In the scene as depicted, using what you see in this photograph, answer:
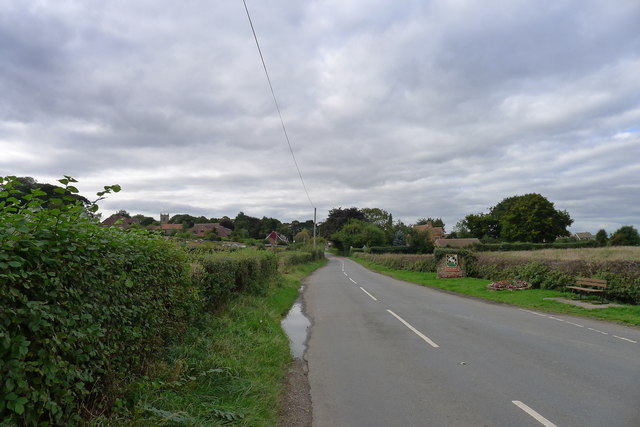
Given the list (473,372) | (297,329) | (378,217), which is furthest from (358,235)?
(473,372)

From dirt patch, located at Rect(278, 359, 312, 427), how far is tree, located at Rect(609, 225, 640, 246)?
69930 mm

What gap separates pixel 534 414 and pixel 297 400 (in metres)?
2.96

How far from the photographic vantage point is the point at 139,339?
15.0ft

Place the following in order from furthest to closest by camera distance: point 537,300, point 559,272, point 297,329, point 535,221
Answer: point 535,221 < point 559,272 < point 537,300 < point 297,329

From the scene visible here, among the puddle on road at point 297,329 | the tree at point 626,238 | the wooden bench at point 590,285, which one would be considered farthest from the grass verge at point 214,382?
the tree at point 626,238

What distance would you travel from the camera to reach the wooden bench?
605 inches

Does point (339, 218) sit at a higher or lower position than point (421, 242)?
higher

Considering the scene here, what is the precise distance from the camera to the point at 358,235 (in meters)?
94.9

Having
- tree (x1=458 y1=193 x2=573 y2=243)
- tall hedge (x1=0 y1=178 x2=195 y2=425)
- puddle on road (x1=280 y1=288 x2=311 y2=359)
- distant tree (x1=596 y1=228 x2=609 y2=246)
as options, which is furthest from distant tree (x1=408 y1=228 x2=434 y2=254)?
tall hedge (x1=0 y1=178 x2=195 y2=425)

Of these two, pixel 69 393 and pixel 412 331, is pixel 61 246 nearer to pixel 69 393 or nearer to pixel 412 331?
pixel 69 393

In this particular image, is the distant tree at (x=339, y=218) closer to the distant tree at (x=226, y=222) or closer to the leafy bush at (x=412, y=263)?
the distant tree at (x=226, y=222)

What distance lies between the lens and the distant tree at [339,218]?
109 m

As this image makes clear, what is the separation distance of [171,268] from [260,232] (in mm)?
109113

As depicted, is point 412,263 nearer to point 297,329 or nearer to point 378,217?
point 297,329
